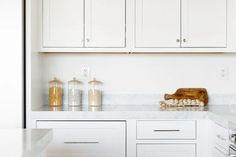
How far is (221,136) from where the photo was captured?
2.68m

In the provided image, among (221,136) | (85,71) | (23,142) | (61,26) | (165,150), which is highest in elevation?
(61,26)

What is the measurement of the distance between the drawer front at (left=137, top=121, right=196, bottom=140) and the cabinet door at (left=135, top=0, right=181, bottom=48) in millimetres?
732

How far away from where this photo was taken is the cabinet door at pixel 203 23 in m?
3.33

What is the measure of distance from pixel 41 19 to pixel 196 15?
1396 mm

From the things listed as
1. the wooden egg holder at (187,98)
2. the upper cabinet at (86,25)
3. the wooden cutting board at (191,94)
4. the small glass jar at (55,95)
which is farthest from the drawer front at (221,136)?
the small glass jar at (55,95)

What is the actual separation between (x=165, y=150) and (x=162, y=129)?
0.17 metres

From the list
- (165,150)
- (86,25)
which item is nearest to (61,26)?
(86,25)

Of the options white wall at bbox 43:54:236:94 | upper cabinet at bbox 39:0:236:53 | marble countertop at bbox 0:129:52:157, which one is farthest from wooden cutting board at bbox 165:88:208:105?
marble countertop at bbox 0:129:52:157

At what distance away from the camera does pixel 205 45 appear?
333 cm

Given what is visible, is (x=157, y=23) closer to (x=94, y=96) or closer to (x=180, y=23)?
(x=180, y=23)

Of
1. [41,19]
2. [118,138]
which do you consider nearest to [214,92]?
[118,138]

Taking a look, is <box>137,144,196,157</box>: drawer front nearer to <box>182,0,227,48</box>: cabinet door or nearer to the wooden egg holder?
the wooden egg holder
